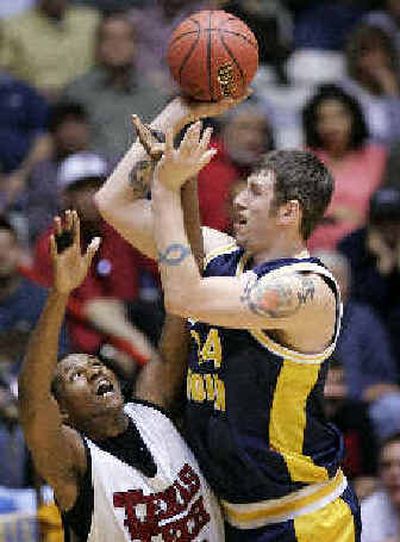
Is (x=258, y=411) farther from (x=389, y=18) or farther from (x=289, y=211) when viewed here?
(x=389, y=18)

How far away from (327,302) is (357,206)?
466 cm

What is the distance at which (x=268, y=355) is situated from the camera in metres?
5.08

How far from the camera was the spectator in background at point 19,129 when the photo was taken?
32.1ft

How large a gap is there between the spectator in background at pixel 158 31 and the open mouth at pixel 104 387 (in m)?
5.55

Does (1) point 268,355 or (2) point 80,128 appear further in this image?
(2) point 80,128

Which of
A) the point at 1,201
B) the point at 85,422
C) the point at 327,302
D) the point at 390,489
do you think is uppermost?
the point at 327,302

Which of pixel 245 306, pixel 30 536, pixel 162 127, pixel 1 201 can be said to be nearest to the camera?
pixel 245 306

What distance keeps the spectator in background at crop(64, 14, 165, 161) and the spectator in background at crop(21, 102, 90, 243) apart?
24 cm

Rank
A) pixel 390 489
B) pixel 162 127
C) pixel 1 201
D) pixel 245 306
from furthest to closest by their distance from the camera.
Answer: pixel 1 201 → pixel 390 489 → pixel 162 127 → pixel 245 306

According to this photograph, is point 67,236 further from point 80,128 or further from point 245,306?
point 80,128

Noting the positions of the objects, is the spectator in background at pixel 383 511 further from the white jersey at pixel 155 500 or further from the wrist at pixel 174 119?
the wrist at pixel 174 119

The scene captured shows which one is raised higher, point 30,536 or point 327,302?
point 327,302

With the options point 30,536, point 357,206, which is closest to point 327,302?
point 30,536

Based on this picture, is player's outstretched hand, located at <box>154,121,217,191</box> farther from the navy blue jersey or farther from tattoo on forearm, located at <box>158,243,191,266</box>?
the navy blue jersey
